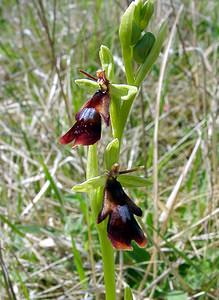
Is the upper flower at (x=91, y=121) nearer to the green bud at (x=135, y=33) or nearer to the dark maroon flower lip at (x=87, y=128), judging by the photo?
the dark maroon flower lip at (x=87, y=128)

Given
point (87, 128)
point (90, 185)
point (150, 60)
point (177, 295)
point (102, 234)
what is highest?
point (150, 60)

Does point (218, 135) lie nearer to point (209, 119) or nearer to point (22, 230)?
point (209, 119)

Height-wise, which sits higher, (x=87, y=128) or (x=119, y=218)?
(x=87, y=128)

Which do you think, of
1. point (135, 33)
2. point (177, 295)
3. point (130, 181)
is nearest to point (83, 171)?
point (177, 295)

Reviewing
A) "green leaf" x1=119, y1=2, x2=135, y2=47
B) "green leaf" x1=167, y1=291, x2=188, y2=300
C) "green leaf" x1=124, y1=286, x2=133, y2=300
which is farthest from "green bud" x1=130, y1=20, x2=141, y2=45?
"green leaf" x1=167, y1=291, x2=188, y2=300

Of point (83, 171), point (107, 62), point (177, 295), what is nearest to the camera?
point (107, 62)

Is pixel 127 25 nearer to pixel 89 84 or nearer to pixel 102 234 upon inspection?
pixel 89 84
